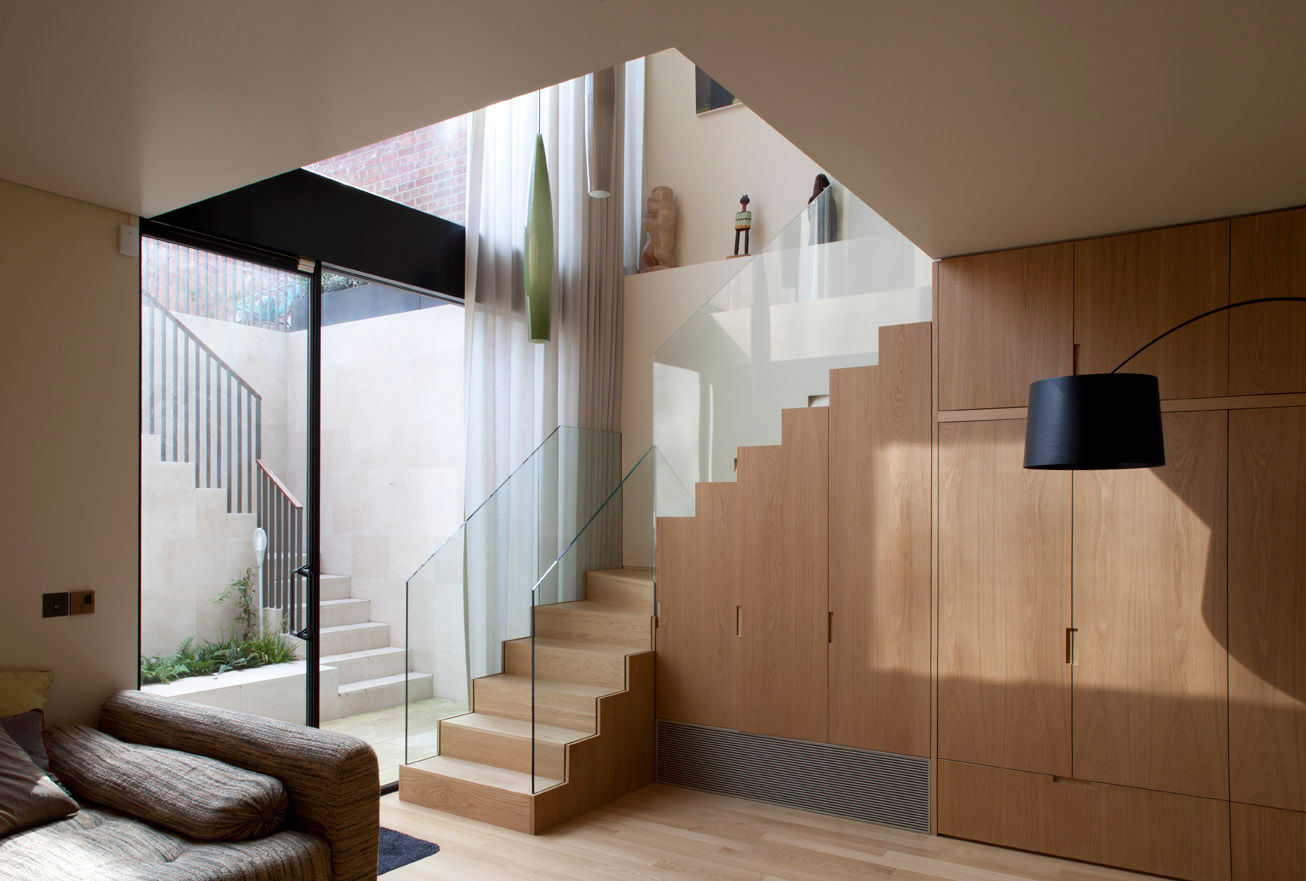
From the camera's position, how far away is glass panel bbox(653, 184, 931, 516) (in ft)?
13.7

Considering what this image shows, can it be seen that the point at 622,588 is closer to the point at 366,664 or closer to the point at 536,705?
the point at 536,705

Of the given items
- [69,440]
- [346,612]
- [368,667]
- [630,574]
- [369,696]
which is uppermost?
[69,440]

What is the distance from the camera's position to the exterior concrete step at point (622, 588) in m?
5.01

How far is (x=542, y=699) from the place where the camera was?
4.42m

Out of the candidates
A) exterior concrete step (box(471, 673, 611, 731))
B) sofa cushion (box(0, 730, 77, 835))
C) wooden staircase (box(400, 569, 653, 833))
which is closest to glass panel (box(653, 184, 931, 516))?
wooden staircase (box(400, 569, 653, 833))

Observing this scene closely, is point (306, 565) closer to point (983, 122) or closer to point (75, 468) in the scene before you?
point (75, 468)

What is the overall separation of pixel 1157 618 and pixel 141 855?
3.64m

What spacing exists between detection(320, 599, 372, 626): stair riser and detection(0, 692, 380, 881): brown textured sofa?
123 inches

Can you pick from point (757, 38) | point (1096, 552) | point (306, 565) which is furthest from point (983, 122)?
point (306, 565)

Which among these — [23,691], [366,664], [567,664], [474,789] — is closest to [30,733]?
[23,691]

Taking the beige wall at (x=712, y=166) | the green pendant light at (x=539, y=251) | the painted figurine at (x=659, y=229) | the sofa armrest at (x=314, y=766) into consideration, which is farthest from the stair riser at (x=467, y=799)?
the beige wall at (x=712, y=166)

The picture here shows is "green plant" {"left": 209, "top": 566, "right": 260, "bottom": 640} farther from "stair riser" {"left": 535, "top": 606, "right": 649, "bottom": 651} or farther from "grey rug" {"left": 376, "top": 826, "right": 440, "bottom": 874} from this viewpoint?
"stair riser" {"left": 535, "top": 606, "right": 649, "bottom": 651}

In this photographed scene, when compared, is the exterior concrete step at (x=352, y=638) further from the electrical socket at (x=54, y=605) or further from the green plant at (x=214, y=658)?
the electrical socket at (x=54, y=605)

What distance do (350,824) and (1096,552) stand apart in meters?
3.03
